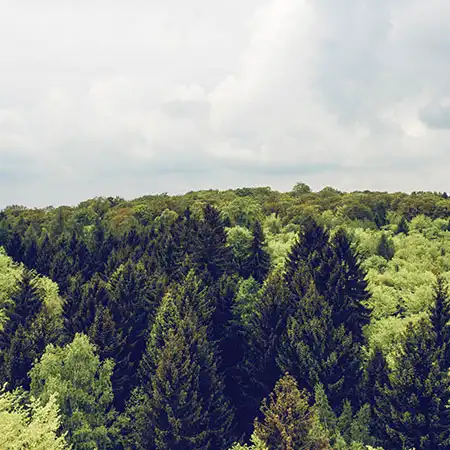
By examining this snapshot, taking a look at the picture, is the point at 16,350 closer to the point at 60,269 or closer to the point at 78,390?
the point at 78,390

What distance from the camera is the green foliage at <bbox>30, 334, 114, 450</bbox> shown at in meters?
39.9

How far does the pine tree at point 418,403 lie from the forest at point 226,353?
12cm

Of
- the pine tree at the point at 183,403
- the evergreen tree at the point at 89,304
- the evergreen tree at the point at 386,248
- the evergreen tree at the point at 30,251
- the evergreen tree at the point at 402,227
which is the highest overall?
the evergreen tree at the point at 402,227

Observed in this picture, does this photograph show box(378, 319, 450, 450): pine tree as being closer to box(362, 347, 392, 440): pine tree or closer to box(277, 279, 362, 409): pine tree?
box(362, 347, 392, 440): pine tree

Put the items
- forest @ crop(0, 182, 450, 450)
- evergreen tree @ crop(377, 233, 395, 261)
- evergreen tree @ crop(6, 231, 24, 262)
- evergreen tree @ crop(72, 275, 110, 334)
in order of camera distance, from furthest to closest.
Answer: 1. evergreen tree @ crop(6, 231, 24, 262)
2. evergreen tree @ crop(377, 233, 395, 261)
3. evergreen tree @ crop(72, 275, 110, 334)
4. forest @ crop(0, 182, 450, 450)

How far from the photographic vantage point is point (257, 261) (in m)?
68.4

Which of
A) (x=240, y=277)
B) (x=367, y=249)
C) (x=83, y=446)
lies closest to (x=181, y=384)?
(x=83, y=446)

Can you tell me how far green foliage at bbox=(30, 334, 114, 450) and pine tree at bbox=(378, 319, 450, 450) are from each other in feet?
83.0

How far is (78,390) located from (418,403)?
1165 inches

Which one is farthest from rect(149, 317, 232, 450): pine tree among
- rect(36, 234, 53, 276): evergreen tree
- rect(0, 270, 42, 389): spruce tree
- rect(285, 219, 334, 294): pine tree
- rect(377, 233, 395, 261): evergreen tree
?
rect(377, 233, 395, 261): evergreen tree

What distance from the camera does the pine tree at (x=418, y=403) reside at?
3838 centimetres

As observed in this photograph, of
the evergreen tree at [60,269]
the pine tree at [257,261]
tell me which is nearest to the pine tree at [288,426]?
the pine tree at [257,261]

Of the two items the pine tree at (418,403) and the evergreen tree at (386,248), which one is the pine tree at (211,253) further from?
→ the evergreen tree at (386,248)

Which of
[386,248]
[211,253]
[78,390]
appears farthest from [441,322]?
[386,248]
